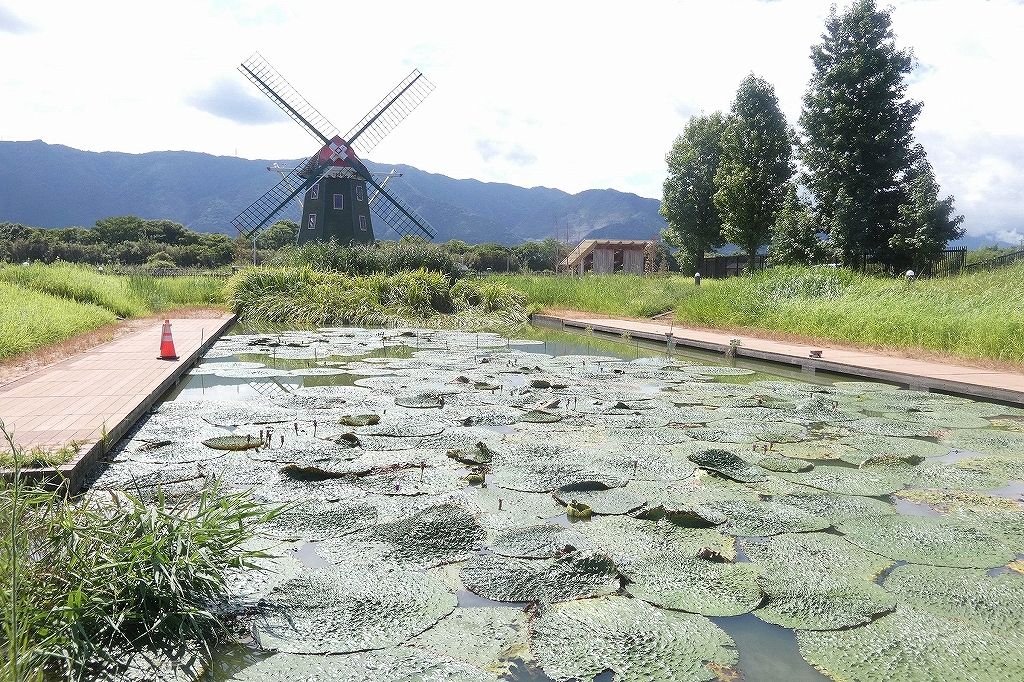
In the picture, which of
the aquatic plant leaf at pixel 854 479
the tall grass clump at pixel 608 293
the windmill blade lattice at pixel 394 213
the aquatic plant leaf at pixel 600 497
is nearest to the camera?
the aquatic plant leaf at pixel 600 497

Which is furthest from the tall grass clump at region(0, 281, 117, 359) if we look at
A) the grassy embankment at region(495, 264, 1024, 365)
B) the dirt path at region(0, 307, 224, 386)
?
the grassy embankment at region(495, 264, 1024, 365)

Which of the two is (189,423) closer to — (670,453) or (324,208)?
(670,453)

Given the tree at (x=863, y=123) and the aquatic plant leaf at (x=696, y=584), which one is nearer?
the aquatic plant leaf at (x=696, y=584)

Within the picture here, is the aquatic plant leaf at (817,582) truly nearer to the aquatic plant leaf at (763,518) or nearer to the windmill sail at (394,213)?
the aquatic plant leaf at (763,518)

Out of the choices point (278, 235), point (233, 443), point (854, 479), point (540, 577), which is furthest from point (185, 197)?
point (540, 577)

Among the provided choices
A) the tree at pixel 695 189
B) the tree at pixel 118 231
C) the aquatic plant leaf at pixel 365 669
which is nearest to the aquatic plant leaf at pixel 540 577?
the aquatic plant leaf at pixel 365 669

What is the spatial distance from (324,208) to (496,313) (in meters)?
13.1

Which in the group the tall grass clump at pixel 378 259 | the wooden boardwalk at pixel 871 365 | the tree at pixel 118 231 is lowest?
the wooden boardwalk at pixel 871 365

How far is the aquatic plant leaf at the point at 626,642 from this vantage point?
1839mm

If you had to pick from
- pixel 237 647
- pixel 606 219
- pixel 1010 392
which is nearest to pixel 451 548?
pixel 237 647

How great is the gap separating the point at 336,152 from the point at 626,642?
2624 cm

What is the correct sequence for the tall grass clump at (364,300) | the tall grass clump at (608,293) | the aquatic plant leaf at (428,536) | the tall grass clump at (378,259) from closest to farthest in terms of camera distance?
the aquatic plant leaf at (428,536), the tall grass clump at (364,300), the tall grass clump at (608,293), the tall grass clump at (378,259)

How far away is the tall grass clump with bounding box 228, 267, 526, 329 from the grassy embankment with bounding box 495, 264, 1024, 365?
3.09 m

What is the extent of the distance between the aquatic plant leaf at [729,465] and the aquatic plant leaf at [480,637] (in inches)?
74.0
